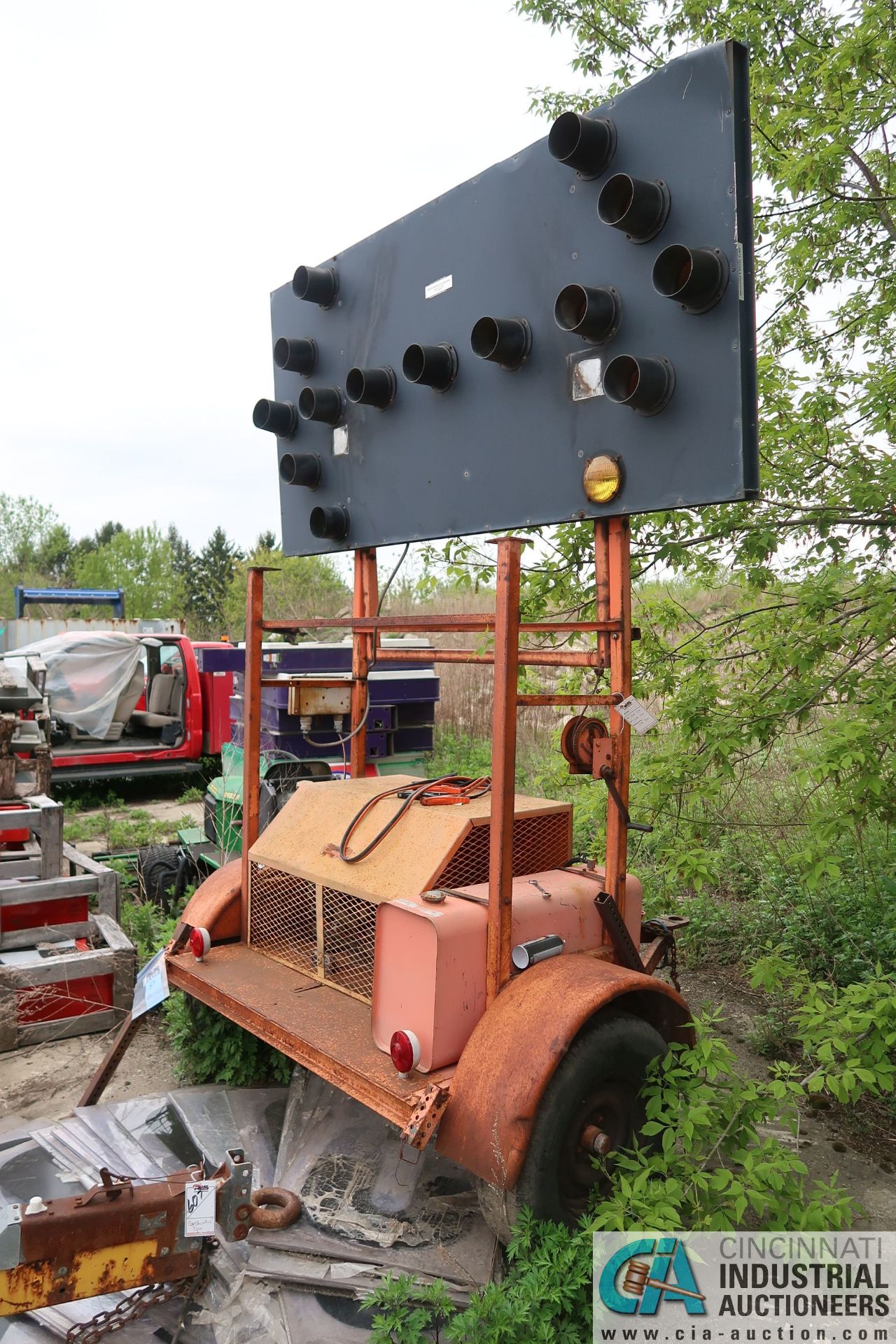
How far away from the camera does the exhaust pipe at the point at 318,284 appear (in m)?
4.11

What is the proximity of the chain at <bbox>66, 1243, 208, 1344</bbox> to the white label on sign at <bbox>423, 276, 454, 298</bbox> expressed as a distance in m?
3.31

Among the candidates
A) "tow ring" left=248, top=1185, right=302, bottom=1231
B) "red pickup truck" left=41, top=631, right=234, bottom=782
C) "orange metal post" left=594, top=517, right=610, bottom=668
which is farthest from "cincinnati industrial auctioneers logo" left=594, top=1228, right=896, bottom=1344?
"red pickup truck" left=41, top=631, right=234, bottom=782

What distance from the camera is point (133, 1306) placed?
2566mm

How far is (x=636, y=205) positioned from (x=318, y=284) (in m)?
1.91

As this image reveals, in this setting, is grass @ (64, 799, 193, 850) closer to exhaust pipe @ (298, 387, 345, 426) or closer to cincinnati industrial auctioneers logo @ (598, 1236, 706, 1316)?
exhaust pipe @ (298, 387, 345, 426)

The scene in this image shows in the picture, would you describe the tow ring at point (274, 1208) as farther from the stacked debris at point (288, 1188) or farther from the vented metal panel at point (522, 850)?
the vented metal panel at point (522, 850)

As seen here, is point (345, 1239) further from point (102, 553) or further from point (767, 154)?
point (102, 553)

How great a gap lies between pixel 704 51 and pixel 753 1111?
3078 mm

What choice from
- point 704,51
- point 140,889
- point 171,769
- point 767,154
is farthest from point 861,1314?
point 171,769

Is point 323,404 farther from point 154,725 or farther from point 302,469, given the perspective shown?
point 154,725

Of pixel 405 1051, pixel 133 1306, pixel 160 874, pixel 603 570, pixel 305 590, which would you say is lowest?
pixel 133 1306

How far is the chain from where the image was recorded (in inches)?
97.3

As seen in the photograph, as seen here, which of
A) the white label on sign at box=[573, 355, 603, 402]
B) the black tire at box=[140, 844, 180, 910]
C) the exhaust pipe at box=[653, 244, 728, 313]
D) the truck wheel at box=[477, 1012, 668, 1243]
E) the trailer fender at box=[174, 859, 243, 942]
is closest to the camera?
the exhaust pipe at box=[653, 244, 728, 313]

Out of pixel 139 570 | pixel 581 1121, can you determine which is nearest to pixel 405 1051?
pixel 581 1121
